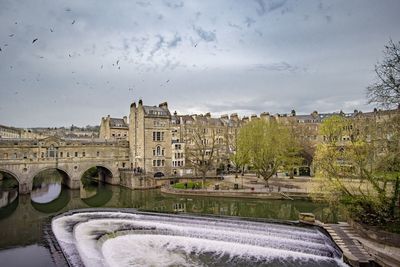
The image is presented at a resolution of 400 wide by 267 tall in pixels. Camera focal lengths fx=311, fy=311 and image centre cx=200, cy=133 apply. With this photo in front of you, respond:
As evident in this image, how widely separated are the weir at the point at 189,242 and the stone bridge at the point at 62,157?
68.6 ft

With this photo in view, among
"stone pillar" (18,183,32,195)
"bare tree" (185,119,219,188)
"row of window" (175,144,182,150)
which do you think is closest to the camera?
"stone pillar" (18,183,32,195)

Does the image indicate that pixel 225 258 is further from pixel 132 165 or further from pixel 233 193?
pixel 132 165

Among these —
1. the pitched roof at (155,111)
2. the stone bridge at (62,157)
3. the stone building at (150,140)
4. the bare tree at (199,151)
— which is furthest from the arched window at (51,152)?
the bare tree at (199,151)

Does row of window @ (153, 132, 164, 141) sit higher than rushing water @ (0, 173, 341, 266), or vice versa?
row of window @ (153, 132, 164, 141)

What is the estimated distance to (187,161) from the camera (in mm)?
55875

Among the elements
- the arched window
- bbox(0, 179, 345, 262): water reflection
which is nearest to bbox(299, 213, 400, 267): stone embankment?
bbox(0, 179, 345, 262): water reflection

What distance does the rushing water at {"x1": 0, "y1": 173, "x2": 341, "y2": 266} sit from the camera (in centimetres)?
2025

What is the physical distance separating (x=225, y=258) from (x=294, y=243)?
15.5 feet

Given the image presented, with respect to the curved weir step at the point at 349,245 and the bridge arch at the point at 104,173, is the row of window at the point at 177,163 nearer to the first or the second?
the bridge arch at the point at 104,173

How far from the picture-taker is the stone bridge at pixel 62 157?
4094 cm

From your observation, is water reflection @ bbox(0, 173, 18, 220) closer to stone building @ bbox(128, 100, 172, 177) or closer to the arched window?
the arched window

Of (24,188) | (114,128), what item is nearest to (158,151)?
(24,188)

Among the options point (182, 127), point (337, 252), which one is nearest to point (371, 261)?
point (337, 252)

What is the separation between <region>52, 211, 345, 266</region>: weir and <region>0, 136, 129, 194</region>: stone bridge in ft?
68.6
